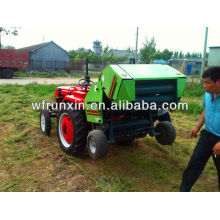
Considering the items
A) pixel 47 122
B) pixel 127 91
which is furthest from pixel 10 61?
pixel 127 91

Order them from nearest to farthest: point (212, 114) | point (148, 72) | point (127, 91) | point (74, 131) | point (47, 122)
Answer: point (212, 114), point (127, 91), point (148, 72), point (74, 131), point (47, 122)

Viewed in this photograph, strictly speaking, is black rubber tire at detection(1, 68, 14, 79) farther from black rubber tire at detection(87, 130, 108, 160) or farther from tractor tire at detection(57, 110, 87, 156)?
black rubber tire at detection(87, 130, 108, 160)

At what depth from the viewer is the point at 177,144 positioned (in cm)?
470

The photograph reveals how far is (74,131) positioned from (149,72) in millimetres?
1410

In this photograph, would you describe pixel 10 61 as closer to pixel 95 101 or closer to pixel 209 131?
pixel 95 101

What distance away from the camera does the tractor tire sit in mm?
3561

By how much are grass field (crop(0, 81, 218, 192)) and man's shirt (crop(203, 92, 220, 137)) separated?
1062 mm

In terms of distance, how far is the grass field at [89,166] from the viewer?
10.4 feet

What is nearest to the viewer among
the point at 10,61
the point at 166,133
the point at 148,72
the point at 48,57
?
the point at 148,72

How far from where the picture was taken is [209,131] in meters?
2.61

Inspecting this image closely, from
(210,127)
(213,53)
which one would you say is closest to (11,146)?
(210,127)

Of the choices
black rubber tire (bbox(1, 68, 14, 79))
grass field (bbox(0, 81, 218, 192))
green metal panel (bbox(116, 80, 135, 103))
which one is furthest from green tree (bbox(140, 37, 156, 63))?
green metal panel (bbox(116, 80, 135, 103))

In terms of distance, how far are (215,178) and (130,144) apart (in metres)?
1.65

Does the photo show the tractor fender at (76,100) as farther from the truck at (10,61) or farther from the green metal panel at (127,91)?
the truck at (10,61)
